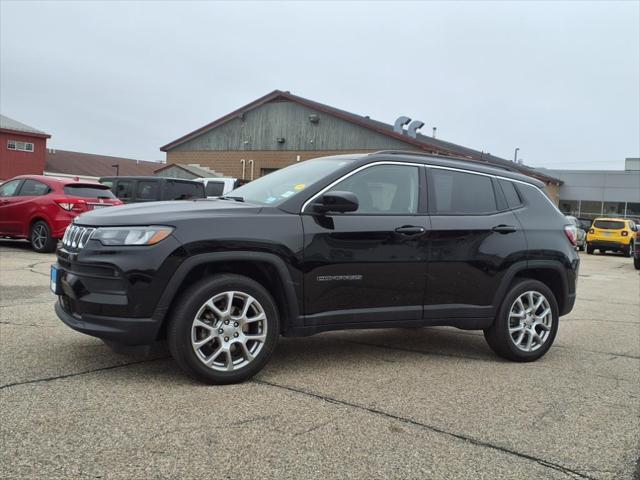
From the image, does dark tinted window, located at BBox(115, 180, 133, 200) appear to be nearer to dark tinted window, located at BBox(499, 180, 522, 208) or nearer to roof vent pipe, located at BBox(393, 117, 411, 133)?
dark tinted window, located at BBox(499, 180, 522, 208)

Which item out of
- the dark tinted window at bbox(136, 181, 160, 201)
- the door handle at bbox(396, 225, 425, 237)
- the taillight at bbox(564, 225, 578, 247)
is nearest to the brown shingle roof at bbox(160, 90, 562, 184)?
the dark tinted window at bbox(136, 181, 160, 201)

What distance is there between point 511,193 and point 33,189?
1019 centimetres

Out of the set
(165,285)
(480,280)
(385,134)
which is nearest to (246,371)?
(165,285)

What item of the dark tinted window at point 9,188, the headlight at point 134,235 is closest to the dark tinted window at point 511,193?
the headlight at point 134,235

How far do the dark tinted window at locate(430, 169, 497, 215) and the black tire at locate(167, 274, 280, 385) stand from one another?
67.8 inches

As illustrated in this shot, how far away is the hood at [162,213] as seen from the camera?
397 centimetres

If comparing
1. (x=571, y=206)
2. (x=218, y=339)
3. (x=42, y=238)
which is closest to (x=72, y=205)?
(x=42, y=238)

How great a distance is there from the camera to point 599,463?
10.6ft

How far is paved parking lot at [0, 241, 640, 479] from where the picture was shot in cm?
296

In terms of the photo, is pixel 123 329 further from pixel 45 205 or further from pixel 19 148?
pixel 19 148

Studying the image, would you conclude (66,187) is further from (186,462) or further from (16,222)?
(186,462)

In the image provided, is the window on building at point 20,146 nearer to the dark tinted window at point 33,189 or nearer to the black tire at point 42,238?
the dark tinted window at point 33,189

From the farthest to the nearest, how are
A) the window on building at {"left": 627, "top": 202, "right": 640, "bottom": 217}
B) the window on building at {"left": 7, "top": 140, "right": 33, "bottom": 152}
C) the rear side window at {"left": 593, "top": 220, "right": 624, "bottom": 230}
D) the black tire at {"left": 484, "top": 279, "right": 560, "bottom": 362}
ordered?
1. the window on building at {"left": 627, "top": 202, "right": 640, "bottom": 217}
2. the window on building at {"left": 7, "top": 140, "right": 33, "bottom": 152}
3. the rear side window at {"left": 593, "top": 220, "right": 624, "bottom": 230}
4. the black tire at {"left": 484, "top": 279, "right": 560, "bottom": 362}

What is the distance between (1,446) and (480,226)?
386cm
